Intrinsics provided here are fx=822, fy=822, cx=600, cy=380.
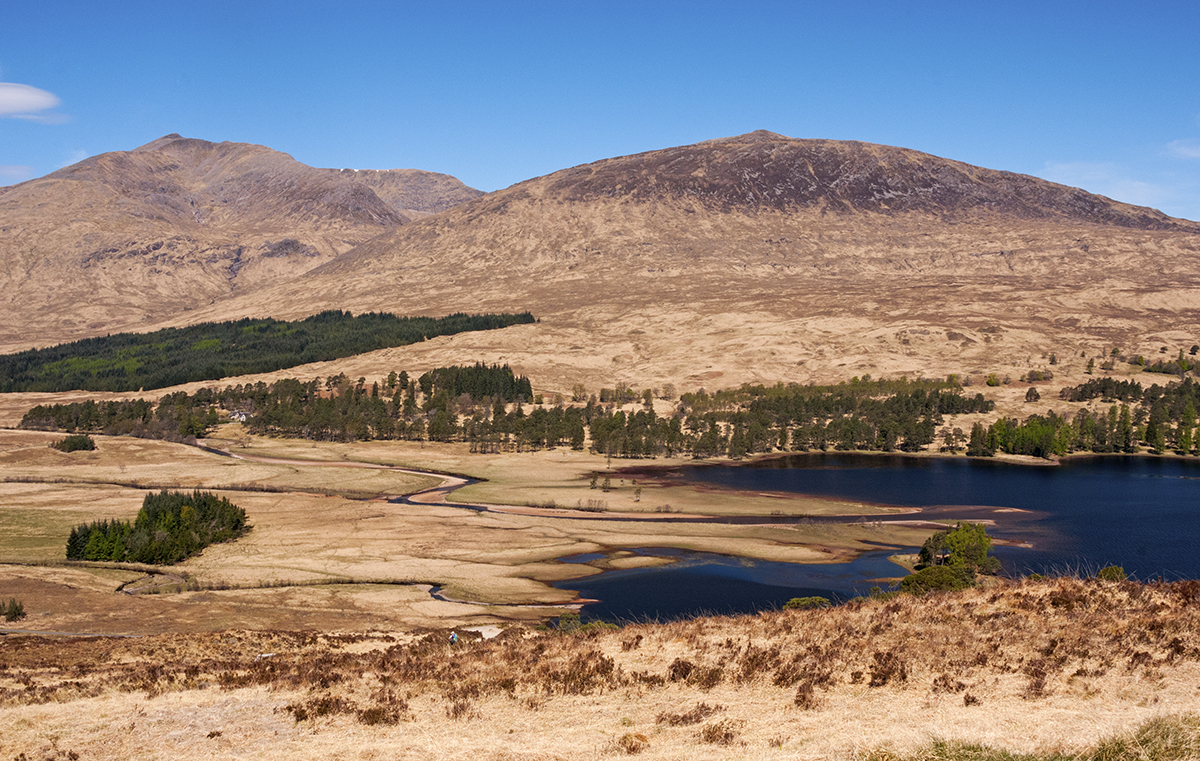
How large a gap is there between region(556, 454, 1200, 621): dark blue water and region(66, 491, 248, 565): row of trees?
147 ft

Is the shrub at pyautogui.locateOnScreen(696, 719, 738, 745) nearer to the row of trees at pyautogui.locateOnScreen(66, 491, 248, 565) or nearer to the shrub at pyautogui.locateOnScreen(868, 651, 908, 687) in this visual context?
the shrub at pyautogui.locateOnScreen(868, 651, 908, 687)

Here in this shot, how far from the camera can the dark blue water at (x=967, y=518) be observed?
263 feet

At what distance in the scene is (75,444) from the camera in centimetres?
16950

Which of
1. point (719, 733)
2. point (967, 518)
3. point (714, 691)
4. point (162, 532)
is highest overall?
point (719, 733)

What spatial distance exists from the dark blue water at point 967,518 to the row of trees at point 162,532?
44854 mm

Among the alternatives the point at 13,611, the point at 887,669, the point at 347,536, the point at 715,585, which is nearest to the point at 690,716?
the point at 887,669

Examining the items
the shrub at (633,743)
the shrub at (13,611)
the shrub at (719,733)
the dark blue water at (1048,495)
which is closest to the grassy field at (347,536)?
the shrub at (13,611)

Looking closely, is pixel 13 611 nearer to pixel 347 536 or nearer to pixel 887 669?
pixel 347 536

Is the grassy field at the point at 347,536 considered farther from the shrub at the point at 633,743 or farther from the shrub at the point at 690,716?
the shrub at the point at 633,743

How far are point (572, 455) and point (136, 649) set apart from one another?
14242 centimetres

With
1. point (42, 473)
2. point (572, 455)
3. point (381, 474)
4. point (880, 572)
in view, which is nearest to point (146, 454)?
point (42, 473)

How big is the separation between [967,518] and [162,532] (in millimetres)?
106907

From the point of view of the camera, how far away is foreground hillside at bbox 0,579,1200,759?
23.8m

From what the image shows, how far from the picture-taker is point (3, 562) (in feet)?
271
